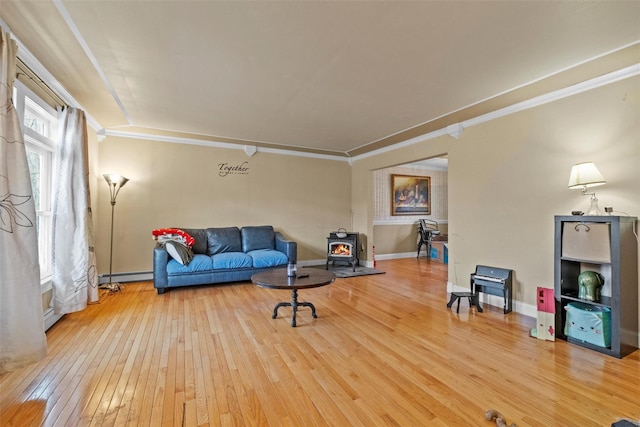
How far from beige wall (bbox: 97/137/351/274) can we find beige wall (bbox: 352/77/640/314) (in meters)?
2.82

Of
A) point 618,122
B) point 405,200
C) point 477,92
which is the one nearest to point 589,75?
→ point 618,122

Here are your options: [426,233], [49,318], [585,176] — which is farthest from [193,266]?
[426,233]

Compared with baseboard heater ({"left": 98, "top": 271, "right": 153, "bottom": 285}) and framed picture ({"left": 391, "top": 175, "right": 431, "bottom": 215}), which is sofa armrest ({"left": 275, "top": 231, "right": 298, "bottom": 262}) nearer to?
A: baseboard heater ({"left": 98, "top": 271, "right": 153, "bottom": 285})

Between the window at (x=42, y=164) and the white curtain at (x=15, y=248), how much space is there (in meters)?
1.09

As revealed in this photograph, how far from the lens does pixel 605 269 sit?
278 cm

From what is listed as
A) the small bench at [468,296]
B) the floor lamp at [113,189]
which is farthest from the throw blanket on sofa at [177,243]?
the small bench at [468,296]

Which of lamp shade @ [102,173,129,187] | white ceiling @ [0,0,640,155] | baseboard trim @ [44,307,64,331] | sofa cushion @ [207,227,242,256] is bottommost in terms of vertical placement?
baseboard trim @ [44,307,64,331]

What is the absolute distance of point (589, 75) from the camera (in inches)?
111

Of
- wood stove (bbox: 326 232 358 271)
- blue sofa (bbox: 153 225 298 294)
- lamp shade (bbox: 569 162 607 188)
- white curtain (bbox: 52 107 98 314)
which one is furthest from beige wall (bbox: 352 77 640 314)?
white curtain (bbox: 52 107 98 314)

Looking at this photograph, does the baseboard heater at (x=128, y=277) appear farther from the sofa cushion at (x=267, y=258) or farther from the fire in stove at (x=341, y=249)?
the fire in stove at (x=341, y=249)

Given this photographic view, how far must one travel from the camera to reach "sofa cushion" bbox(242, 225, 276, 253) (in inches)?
217

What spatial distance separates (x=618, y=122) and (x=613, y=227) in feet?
3.50

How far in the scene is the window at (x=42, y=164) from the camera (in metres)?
3.03

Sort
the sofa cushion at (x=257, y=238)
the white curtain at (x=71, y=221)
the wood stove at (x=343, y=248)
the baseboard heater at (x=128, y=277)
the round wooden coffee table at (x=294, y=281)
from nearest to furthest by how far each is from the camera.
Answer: the round wooden coffee table at (x=294, y=281) < the white curtain at (x=71, y=221) < the baseboard heater at (x=128, y=277) < the sofa cushion at (x=257, y=238) < the wood stove at (x=343, y=248)
